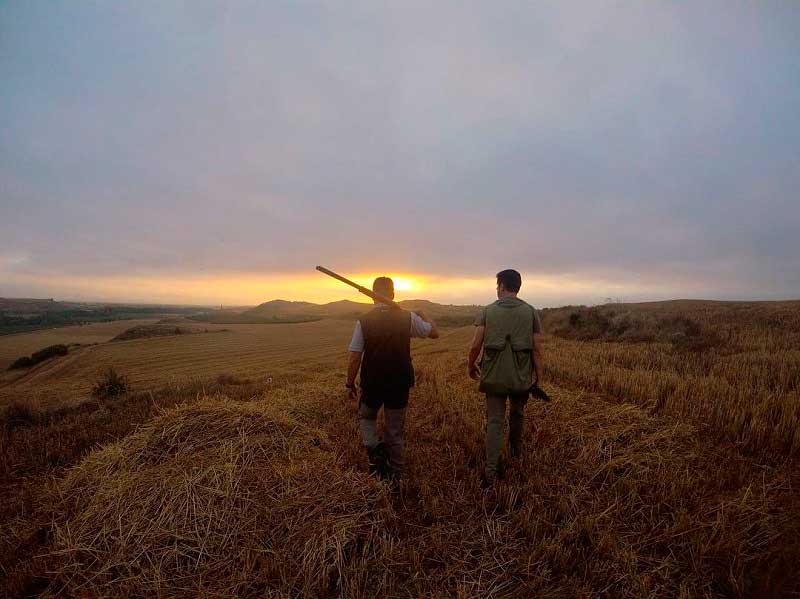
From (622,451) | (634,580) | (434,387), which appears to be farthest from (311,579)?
(434,387)

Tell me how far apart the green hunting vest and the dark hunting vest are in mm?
1042

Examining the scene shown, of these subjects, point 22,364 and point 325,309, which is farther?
point 325,309

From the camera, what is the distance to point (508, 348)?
418 centimetres

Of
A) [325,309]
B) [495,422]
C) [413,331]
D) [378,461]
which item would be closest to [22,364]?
[378,461]

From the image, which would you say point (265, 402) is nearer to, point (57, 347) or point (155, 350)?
point (155, 350)

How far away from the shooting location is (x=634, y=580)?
2729 millimetres

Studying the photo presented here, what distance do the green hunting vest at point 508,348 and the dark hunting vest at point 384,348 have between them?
104 centimetres

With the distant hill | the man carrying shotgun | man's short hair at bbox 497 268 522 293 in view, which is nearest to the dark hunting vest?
the man carrying shotgun

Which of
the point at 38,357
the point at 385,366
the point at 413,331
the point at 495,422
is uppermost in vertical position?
the point at 413,331

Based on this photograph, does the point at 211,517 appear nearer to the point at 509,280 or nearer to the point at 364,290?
the point at 364,290

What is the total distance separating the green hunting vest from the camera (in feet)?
13.6

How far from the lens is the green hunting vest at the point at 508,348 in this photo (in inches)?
163

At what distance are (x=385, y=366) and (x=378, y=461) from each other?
4.04ft

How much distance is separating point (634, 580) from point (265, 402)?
248 inches
